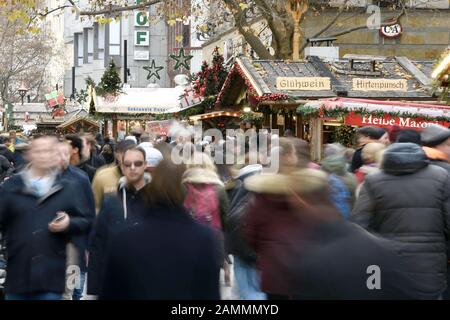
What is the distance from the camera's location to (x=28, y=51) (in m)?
63.7

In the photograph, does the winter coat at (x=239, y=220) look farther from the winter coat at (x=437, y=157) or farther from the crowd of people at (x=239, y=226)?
the winter coat at (x=437, y=157)

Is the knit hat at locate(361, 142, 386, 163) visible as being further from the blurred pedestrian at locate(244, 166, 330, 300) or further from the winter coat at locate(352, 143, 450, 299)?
the blurred pedestrian at locate(244, 166, 330, 300)

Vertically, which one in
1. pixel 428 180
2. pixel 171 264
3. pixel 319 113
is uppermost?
pixel 319 113

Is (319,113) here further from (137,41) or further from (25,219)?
(137,41)

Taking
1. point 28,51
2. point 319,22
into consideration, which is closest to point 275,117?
point 319,22

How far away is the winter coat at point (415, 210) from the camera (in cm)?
609

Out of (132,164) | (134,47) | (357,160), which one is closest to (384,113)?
(357,160)

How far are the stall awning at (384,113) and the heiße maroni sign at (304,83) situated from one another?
3.76m

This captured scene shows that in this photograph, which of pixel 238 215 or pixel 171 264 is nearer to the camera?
pixel 171 264

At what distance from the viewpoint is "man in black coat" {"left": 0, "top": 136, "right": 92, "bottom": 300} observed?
629 centimetres
